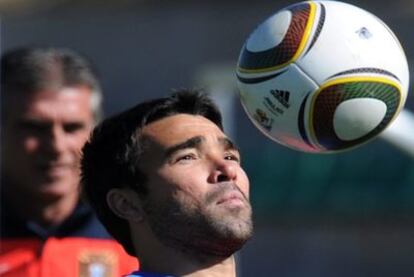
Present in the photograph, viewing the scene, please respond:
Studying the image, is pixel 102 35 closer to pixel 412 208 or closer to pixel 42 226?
pixel 412 208

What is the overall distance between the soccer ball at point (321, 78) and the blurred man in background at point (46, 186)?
1508mm

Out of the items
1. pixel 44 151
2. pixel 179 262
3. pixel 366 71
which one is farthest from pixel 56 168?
pixel 366 71

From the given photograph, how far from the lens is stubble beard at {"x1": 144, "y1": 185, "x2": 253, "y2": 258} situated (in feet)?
18.9

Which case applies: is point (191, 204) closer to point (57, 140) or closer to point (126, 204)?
point (126, 204)

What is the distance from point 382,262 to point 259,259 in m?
0.82

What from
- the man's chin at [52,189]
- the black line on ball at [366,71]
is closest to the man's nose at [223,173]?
the black line on ball at [366,71]

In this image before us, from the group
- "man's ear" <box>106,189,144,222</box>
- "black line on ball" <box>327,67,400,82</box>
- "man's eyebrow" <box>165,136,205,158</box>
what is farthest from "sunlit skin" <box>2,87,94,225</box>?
"black line on ball" <box>327,67,400,82</box>

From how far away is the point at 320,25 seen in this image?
5.91 meters

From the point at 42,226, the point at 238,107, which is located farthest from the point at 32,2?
the point at 42,226

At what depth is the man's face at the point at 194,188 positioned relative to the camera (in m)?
5.79

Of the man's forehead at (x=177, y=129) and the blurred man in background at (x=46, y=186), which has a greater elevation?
the man's forehead at (x=177, y=129)

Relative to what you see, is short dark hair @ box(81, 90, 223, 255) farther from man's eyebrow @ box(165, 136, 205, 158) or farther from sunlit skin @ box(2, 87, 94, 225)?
sunlit skin @ box(2, 87, 94, 225)

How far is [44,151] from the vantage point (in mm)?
7371

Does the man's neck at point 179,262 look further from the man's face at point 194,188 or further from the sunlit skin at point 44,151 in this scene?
the sunlit skin at point 44,151
